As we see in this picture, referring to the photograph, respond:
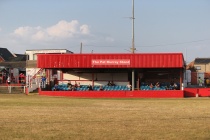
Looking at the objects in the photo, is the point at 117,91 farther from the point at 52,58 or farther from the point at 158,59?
the point at 52,58

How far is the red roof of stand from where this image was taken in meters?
38.3

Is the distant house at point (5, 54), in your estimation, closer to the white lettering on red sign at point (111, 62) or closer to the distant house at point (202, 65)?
the distant house at point (202, 65)

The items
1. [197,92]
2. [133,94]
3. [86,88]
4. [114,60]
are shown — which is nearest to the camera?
Answer: [133,94]

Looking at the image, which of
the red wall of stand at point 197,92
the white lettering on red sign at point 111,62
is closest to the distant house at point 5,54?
the white lettering on red sign at point 111,62

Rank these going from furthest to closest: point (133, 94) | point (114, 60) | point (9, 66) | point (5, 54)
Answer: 1. point (5, 54)
2. point (9, 66)
3. point (114, 60)
4. point (133, 94)

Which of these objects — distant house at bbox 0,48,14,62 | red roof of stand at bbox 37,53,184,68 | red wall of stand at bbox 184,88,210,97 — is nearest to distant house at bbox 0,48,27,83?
distant house at bbox 0,48,14,62

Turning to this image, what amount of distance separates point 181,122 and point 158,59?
87.3 feet

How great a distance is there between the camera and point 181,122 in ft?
40.3

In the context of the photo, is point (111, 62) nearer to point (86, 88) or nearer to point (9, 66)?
→ point (86, 88)

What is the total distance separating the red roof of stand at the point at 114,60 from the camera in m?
38.3

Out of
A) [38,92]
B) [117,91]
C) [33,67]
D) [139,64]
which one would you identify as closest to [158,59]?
[139,64]

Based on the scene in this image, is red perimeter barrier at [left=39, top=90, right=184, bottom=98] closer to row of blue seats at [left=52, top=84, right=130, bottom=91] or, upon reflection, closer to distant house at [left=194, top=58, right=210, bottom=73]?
row of blue seats at [left=52, top=84, right=130, bottom=91]

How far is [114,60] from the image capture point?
39.6 metres

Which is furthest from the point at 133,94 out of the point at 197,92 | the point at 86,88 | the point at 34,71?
the point at 34,71
